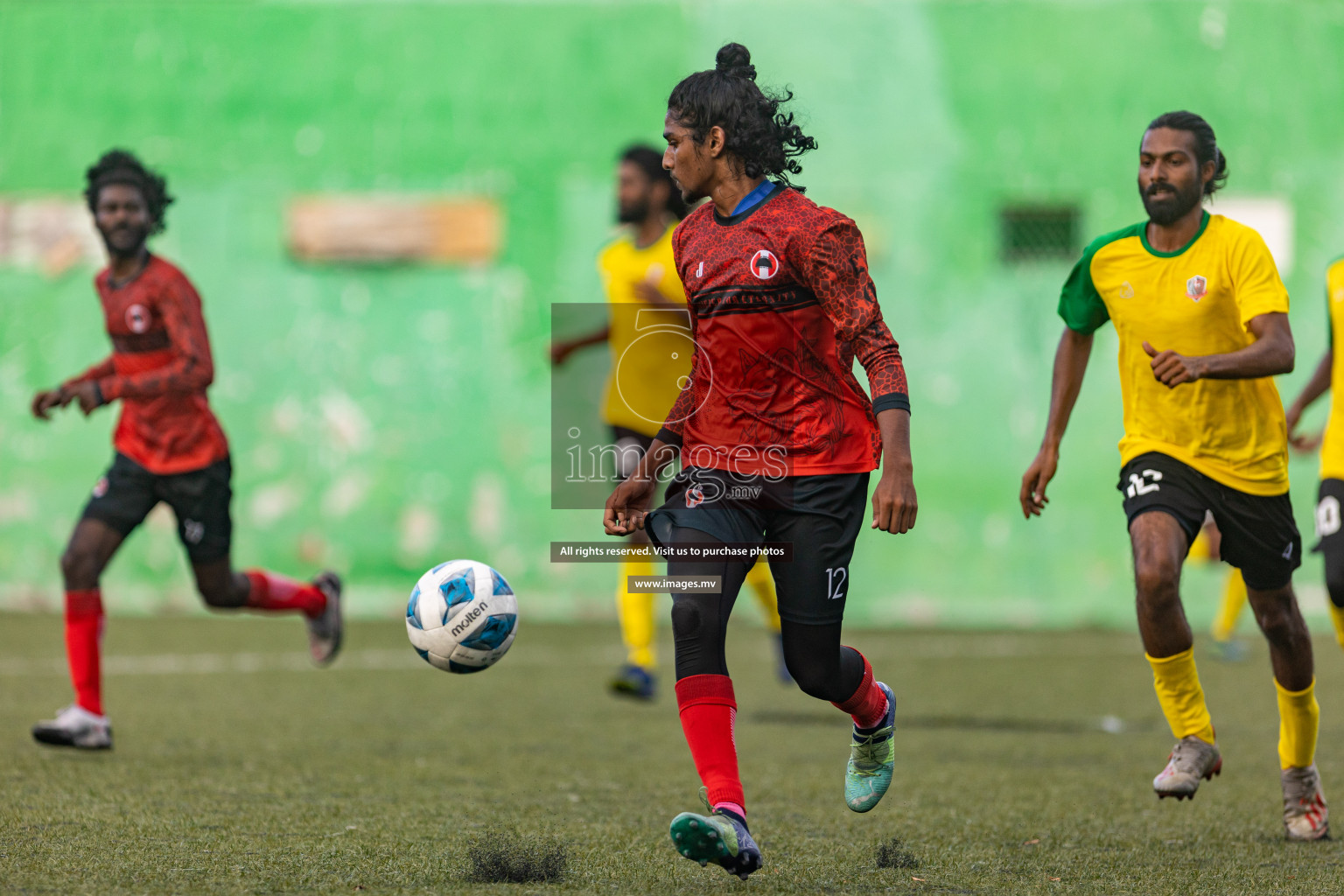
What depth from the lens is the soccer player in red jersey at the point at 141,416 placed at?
20.3 ft

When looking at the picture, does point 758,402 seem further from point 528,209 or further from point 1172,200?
point 528,209

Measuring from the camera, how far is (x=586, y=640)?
11.5m

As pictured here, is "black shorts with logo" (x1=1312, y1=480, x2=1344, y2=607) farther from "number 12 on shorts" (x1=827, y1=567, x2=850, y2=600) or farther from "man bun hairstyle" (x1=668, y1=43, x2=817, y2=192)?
"man bun hairstyle" (x1=668, y1=43, x2=817, y2=192)

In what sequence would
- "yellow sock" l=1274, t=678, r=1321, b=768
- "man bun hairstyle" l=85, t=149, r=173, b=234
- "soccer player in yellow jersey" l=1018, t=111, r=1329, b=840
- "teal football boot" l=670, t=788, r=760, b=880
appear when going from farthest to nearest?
"man bun hairstyle" l=85, t=149, r=173, b=234
"yellow sock" l=1274, t=678, r=1321, b=768
"soccer player in yellow jersey" l=1018, t=111, r=1329, b=840
"teal football boot" l=670, t=788, r=760, b=880

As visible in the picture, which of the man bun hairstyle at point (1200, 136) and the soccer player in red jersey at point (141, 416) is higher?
the man bun hairstyle at point (1200, 136)

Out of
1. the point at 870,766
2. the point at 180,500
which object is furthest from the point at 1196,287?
the point at 180,500

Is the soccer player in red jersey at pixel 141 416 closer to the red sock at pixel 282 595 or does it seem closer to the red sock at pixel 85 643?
the red sock at pixel 85 643

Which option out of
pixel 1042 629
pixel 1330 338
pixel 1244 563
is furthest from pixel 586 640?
pixel 1244 563

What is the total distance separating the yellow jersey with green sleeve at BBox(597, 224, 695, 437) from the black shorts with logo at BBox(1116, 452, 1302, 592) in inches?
139

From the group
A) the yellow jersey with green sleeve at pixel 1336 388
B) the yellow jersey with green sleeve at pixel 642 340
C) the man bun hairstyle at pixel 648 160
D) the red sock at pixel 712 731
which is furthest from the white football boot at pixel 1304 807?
the man bun hairstyle at pixel 648 160

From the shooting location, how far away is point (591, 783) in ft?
18.7

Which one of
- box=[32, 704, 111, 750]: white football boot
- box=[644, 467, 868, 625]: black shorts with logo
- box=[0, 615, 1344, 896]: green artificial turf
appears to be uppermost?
box=[644, 467, 868, 625]: black shorts with logo

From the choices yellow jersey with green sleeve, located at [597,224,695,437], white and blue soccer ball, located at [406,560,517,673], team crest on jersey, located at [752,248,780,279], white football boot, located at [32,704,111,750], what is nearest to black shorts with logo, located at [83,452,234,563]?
white football boot, located at [32,704,111,750]

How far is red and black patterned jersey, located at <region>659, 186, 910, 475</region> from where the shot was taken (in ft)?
13.2
